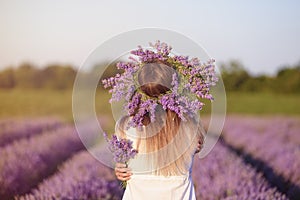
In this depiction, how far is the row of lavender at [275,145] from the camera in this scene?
5.19m

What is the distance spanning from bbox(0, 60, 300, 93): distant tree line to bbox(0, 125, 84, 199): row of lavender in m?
1.64

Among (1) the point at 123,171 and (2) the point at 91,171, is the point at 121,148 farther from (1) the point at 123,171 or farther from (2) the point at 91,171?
(2) the point at 91,171

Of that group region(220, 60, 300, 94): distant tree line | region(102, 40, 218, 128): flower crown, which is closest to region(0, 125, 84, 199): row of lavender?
region(102, 40, 218, 128): flower crown

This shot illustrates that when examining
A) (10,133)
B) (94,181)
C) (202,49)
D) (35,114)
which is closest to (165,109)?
(202,49)

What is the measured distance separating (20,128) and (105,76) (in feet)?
13.4

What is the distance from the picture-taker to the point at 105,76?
10.2ft

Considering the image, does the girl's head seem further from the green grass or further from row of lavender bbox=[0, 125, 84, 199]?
the green grass

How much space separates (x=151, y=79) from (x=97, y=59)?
335 millimetres

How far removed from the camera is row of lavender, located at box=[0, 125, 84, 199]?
4.27 m

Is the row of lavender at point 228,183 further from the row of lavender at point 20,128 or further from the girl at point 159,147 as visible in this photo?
the row of lavender at point 20,128

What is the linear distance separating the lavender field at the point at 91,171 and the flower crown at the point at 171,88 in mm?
1282

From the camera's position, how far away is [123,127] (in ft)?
7.96

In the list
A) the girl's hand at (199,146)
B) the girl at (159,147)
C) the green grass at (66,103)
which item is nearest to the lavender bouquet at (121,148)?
the girl at (159,147)

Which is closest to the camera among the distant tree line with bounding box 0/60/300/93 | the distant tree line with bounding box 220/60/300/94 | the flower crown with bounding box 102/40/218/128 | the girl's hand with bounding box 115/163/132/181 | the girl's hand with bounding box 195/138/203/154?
the flower crown with bounding box 102/40/218/128
